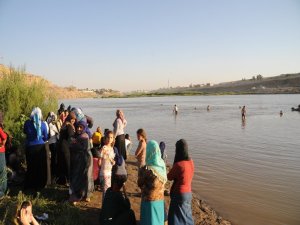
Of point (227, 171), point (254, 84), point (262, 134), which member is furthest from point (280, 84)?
point (227, 171)

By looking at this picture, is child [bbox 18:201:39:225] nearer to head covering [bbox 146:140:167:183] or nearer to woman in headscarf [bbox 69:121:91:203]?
woman in headscarf [bbox 69:121:91:203]

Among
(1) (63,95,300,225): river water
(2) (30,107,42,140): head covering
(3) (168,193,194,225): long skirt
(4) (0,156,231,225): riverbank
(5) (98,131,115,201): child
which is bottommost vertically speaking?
(1) (63,95,300,225): river water

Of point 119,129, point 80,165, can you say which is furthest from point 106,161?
point 119,129

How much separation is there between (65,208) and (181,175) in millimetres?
2610

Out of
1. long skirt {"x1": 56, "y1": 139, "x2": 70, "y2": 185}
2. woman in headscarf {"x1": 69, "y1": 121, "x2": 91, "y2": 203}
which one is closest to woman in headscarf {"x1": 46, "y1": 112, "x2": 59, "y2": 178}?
long skirt {"x1": 56, "y1": 139, "x2": 70, "y2": 185}

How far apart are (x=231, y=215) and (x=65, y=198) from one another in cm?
370

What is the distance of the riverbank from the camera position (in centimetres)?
588

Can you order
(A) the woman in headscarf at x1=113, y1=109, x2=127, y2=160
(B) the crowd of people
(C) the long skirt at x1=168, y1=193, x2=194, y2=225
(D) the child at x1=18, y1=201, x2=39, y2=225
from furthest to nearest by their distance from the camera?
(A) the woman in headscarf at x1=113, y1=109, x2=127, y2=160, (C) the long skirt at x1=168, y1=193, x2=194, y2=225, (D) the child at x1=18, y1=201, x2=39, y2=225, (B) the crowd of people

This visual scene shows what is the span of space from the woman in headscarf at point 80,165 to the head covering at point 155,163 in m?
1.76

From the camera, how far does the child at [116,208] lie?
4758mm

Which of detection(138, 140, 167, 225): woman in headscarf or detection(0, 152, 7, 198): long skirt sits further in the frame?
detection(0, 152, 7, 198): long skirt

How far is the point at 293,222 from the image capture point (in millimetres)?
6836

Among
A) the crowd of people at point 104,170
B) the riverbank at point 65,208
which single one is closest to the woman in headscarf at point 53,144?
the crowd of people at point 104,170

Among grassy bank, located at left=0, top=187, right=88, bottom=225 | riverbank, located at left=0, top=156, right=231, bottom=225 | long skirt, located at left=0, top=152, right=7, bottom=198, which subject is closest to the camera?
grassy bank, located at left=0, top=187, right=88, bottom=225
